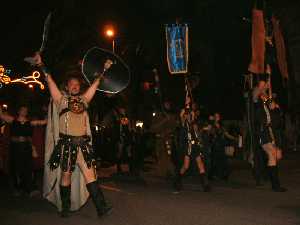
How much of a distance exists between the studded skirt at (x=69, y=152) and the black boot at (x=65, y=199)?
30 centimetres

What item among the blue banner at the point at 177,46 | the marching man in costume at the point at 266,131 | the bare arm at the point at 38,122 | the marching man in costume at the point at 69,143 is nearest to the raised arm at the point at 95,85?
the marching man in costume at the point at 69,143

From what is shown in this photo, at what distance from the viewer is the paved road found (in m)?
7.26

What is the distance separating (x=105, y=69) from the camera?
778 centimetres

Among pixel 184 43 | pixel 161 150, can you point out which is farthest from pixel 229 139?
pixel 184 43

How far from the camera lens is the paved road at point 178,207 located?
23.8 ft

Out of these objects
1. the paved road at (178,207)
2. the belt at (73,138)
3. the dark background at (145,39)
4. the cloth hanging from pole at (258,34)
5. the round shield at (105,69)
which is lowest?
the paved road at (178,207)

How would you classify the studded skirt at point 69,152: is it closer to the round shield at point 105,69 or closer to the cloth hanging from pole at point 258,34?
the round shield at point 105,69

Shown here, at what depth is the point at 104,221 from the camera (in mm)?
7273

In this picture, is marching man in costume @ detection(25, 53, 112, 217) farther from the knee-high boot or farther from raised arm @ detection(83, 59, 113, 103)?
the knee-high boot

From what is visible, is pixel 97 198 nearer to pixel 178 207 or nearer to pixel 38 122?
pixel 178 207

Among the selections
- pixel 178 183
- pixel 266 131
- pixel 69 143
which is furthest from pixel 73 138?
pixel 266 131

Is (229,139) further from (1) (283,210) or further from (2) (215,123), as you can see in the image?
(1) (283,210)

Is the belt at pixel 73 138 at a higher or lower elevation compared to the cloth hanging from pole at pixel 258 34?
lower

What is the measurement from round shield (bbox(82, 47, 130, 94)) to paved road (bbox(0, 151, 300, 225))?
187cm
